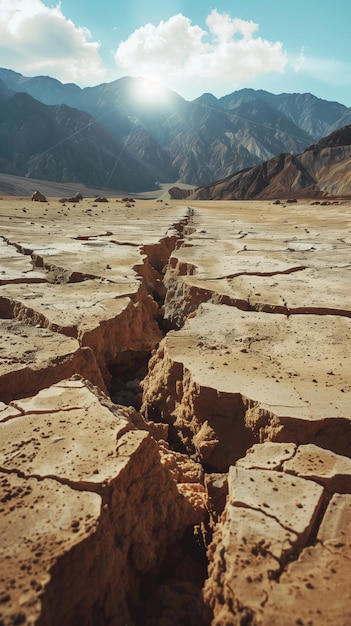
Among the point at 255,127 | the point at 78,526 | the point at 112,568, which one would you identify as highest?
the point at 255,127

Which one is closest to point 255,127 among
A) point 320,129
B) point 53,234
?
point 320,129

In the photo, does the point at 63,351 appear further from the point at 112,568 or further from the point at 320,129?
the point at 320,129

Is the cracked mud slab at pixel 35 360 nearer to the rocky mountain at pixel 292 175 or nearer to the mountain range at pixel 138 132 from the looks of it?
the rocky mountain at pixel 292 175

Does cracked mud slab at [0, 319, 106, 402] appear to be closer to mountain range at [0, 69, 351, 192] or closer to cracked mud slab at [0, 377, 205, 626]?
cracked mud slab at [0, 377, 205, 626]

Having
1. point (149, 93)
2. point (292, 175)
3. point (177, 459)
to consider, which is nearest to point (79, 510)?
point (177, 459)

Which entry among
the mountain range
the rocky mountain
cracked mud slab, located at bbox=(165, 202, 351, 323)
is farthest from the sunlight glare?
cracked mud slab, located at bbox=(165, 202, 351, 323)

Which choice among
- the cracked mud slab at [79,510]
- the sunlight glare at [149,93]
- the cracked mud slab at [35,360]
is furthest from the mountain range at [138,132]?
the cracked mud slab at [79,510]
